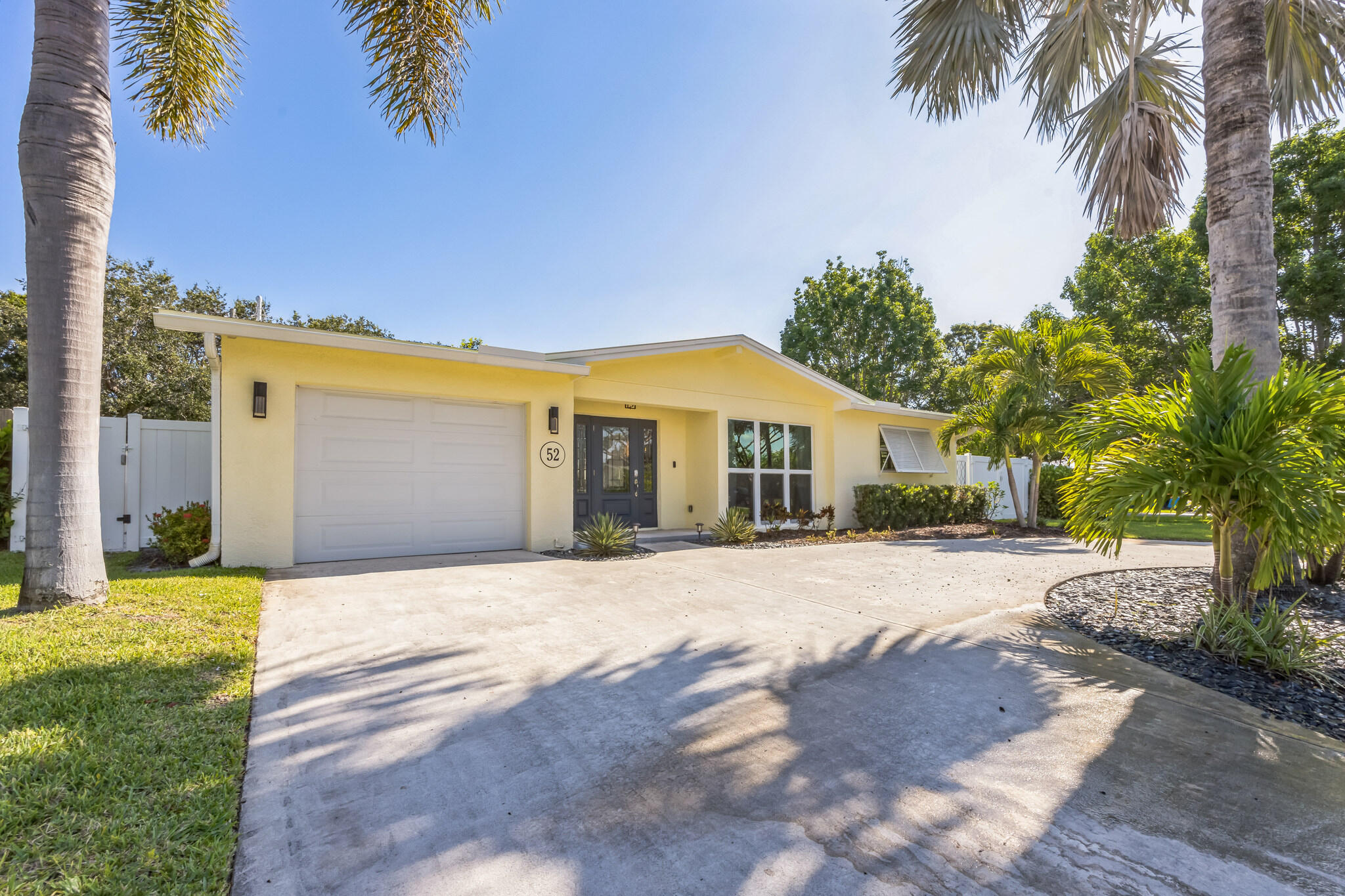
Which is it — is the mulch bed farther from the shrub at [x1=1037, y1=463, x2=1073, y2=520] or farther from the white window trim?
Answer: the shrub at [x1=1037, y1=463, x2=1073, y2=520]

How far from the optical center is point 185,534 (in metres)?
6.22

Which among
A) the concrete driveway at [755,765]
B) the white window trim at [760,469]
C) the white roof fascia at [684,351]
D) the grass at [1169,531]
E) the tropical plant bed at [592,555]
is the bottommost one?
the grass at [1169,531]

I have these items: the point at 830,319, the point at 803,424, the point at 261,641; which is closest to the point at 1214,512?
the point at 261,641

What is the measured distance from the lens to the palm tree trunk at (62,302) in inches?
160

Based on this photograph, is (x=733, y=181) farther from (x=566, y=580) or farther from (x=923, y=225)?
(x=566, y=580)

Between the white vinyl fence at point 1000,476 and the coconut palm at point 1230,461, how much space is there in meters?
11.4

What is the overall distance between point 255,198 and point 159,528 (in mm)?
7623

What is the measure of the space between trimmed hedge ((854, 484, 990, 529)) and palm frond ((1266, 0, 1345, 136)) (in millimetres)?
7468

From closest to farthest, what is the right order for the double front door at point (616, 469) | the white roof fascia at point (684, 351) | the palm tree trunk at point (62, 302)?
the palm tree trunk at point (62, 302)
the white roof fascia at point (684, 351)
the double front door at point (616, 469)

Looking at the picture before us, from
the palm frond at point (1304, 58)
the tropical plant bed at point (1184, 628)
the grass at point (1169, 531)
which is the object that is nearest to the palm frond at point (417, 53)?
the tropical plant bed at point (1184, 628)

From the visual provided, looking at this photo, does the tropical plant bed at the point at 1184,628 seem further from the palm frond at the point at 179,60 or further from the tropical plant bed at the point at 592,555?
the palm frond at the point at 179,60

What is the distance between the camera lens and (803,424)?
38.6 feet

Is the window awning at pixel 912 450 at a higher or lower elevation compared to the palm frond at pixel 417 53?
lower

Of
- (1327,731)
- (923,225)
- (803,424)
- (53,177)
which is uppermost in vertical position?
(923,225)
